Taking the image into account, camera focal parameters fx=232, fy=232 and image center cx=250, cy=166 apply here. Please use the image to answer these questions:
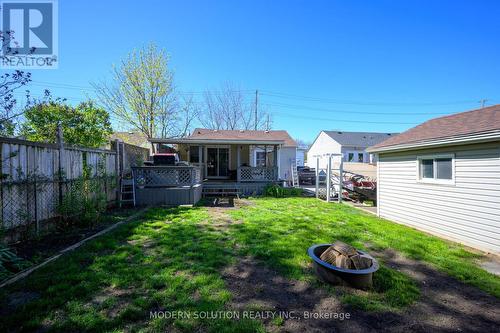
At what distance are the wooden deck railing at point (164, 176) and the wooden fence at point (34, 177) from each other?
8.41 ft

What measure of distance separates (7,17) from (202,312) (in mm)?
7516

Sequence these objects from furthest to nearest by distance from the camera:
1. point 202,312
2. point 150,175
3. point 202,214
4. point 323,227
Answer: point 150,175 < point 202,214 < point 323,227 < point 202,312

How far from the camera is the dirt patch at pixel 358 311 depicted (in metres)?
2.31

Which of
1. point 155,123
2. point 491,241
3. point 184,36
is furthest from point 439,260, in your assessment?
point 155,123

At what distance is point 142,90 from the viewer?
1803cm

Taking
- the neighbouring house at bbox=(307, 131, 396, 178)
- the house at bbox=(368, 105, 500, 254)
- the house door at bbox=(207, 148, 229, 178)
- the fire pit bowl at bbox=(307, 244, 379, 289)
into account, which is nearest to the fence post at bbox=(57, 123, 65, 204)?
the fire pit bowl at bbox=(307, 244, 379, 289)

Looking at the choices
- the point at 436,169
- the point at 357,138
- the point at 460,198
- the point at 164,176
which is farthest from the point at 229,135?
the point at 357,138

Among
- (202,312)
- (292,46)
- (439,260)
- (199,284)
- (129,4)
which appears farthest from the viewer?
(292,46)

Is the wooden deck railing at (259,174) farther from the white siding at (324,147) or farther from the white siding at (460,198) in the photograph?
the white siding at (324,147)

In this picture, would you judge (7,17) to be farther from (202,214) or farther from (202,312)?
(202,312)

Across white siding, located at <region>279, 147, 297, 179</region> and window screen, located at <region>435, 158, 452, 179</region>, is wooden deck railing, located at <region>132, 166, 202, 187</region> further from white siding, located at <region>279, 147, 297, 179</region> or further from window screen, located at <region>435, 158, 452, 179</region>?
white siding, located at <region>279, 147, 297, 179</region>

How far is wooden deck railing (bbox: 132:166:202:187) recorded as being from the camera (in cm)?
939

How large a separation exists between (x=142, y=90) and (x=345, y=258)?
19.2m

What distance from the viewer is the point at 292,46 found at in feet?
56.0
